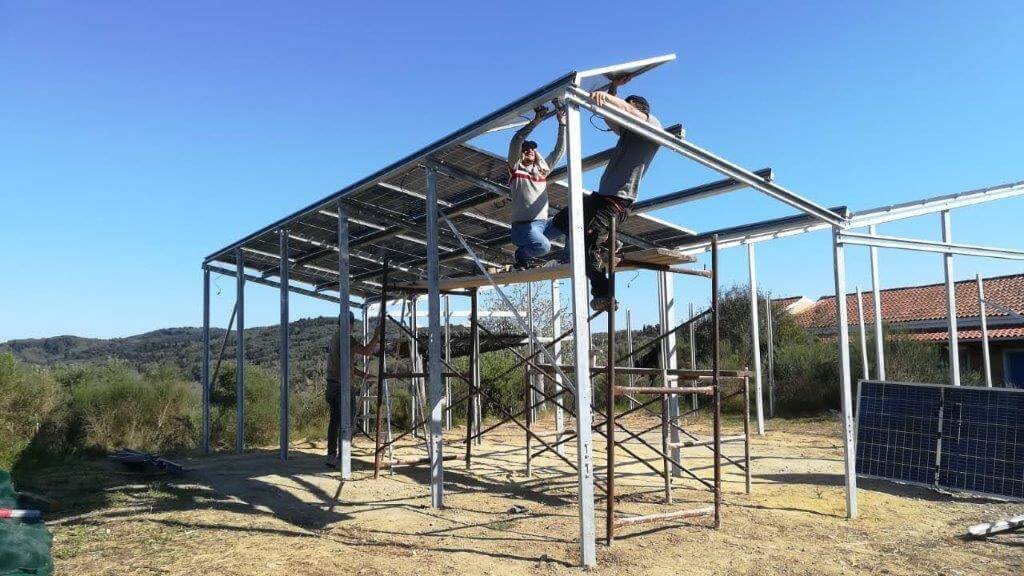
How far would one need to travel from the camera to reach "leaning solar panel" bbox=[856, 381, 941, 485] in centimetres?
837

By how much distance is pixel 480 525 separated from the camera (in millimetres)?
6488

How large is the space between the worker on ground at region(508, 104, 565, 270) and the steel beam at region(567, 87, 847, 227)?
2.73 feet

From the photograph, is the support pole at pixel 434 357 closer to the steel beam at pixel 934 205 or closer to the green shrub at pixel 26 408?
the steel beam at pixel 934 205

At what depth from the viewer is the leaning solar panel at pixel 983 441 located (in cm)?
766

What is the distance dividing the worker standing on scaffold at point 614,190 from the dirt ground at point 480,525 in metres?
2.14

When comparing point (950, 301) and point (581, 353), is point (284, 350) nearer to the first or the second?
point (581, 353)

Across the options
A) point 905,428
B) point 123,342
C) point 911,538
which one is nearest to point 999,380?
point 905,428

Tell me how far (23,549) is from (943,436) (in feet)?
29.3

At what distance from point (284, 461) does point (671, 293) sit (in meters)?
6.19

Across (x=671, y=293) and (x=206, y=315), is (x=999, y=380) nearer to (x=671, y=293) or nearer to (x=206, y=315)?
(x=671, y=293)

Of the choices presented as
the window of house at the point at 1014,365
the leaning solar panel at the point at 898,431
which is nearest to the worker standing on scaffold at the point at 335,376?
the leaning solar panel at the point at 898,431

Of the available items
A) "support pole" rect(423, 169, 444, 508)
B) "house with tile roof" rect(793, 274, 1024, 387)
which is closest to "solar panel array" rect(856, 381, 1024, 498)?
"support pole" rect(423, 169, 444, 508)

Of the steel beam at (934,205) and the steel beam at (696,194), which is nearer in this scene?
the steel beam at (696,194)

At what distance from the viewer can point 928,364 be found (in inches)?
639
